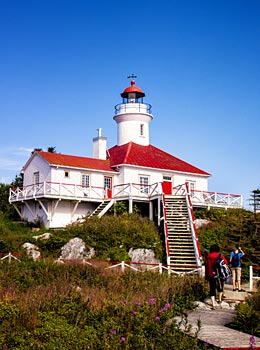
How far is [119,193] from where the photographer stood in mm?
30812

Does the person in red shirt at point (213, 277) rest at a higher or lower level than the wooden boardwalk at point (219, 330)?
higher

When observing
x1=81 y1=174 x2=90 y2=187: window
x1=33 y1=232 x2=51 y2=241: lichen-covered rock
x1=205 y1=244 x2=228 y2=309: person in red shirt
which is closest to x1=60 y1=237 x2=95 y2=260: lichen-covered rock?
x1=33 y1=232 x2=51 y2=241: lichen-covered rock

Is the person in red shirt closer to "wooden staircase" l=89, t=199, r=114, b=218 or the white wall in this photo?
"wooden staircase" l=89, t=199, r=114, b=218

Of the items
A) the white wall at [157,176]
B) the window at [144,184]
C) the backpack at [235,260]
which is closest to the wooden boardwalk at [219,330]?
the backpack at [235,260]

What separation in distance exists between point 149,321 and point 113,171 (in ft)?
76.0

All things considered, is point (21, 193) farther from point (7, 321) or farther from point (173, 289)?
point (7, 321)

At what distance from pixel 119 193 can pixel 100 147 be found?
16.1 feet

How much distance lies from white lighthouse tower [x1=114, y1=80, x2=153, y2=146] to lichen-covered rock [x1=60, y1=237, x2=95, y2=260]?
42.5 ft

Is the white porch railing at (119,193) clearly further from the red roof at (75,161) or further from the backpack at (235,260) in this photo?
the backpack at (235,260)

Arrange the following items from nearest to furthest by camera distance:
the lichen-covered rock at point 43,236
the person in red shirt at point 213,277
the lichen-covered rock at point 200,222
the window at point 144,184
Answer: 1. the person in red shirt at point 213,277
2. the lichen-covered rock at point 43,236
3. the lichen-covered rock at point 200,222
4. the window at point 144,184

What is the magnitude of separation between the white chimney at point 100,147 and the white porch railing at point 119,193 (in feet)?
11.6

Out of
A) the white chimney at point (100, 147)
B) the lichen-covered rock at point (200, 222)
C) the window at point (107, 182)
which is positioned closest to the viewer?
the lichen-covered rock at point (200, 222)

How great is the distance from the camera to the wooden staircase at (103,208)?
1178 inches

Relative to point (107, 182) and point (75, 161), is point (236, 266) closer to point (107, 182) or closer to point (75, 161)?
point (107, 182)
